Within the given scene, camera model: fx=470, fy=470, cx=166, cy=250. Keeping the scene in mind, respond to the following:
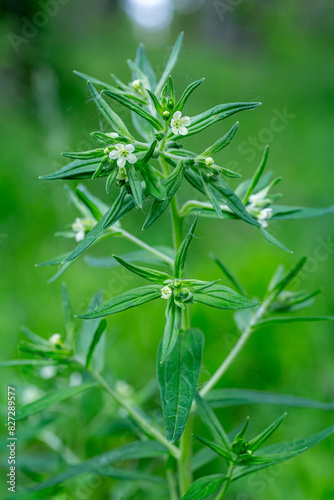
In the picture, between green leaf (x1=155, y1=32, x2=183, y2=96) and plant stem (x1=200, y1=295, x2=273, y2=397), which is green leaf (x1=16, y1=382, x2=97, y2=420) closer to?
plant stem (x1=200, y1=295, x2=273, y2=397)

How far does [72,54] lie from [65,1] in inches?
53.5

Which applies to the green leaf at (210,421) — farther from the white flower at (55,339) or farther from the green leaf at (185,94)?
the green leaf at (185,94)

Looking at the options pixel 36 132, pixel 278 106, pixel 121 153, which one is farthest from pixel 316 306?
pixel 278 106

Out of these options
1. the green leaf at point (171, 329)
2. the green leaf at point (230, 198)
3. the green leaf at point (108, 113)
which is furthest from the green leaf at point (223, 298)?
the green leaf at point (108, 113)

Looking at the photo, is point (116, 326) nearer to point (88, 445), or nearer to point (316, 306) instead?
point (88, 445)

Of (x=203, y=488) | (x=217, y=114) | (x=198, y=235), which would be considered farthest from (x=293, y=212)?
(x=198, y=235)

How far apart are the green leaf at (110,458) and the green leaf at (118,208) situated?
65 centimetres

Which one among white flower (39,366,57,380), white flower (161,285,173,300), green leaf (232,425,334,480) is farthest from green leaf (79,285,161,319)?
white flower (39,366,57,380)

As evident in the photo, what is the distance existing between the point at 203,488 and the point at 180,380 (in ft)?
0.92

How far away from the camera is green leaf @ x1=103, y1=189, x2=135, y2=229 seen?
1016mm

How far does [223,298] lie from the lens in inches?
39.9

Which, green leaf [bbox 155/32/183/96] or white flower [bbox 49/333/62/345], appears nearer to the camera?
green leaf [bbox 155/32/183/96]

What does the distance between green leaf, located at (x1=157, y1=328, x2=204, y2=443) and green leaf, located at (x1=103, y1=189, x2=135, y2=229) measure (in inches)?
13.2

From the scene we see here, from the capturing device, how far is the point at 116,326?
282 cm
